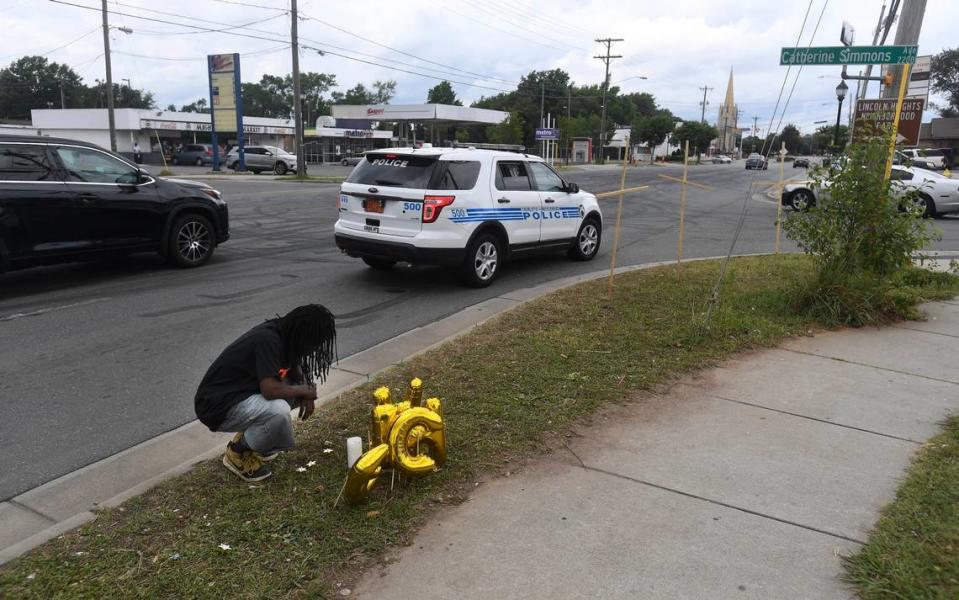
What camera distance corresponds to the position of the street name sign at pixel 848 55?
25.4 feet

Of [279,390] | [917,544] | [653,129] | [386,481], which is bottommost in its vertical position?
[386,481]

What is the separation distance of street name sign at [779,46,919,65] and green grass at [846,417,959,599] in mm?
5266

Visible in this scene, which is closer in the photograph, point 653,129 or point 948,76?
point 948,76

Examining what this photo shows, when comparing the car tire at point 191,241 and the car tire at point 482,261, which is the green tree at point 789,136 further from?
the car tire at point 191,241

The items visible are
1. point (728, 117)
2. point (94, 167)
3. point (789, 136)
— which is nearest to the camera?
point (94, 167)

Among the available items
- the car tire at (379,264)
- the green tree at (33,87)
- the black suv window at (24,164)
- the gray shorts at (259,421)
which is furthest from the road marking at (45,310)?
the green tree at (33,87)

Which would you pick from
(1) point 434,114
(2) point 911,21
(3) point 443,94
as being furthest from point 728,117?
(3) point 443,94

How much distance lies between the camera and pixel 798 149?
394 feet

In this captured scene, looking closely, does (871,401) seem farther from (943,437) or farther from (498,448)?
(498,448)

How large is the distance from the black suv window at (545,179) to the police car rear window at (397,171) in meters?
1.88

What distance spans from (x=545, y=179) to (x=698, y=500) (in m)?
6.97

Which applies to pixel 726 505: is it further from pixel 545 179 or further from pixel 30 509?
pixel 545 179

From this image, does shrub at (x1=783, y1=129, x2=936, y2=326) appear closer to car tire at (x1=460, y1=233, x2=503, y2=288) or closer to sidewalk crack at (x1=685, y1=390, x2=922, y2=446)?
sidewalk crack at (x1=685, y1=390, x2=922, y2=446)

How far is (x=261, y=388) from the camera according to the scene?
3615mm
